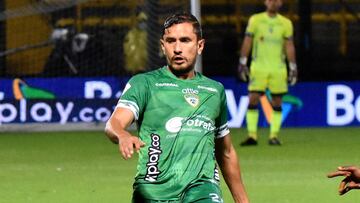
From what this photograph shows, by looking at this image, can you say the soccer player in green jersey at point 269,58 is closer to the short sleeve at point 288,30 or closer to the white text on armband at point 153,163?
the short sleeve at point 288,30

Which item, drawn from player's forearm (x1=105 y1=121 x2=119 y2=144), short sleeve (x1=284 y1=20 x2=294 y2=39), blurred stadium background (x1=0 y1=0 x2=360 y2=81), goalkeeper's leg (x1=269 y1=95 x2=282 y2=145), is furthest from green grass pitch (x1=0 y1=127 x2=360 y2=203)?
player's forearm (x1=105 y1=121 x2=119 y2=144)

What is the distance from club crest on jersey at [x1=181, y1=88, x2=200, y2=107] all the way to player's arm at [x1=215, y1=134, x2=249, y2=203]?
0.41 metres

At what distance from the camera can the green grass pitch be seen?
1309 centimetres

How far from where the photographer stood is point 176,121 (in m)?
7.19

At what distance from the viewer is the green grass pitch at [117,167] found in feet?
43.0

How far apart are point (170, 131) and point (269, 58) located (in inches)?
462

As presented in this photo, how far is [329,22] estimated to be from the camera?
25391 mm

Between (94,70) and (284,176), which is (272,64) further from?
(94,70)

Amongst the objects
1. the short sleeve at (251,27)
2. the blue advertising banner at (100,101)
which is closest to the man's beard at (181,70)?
the short sleeve at (251,27)

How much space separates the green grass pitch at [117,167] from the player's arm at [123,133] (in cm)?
565

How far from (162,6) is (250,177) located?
8.67m

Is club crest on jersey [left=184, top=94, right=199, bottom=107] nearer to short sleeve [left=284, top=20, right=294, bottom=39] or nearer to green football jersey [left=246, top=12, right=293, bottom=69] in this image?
green football jersey [left=246, top=12, right=293, bottom=69]

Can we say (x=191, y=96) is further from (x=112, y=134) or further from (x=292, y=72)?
(x=292, y=72)

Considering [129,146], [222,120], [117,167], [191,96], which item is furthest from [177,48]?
[117,167]
